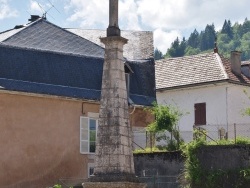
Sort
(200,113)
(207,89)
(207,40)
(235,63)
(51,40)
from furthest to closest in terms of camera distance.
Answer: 1. (207,40)
2. (235,63)
3. (200,113)
4. (207,89)
5. (51,40)

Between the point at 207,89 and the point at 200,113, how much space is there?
143 cm

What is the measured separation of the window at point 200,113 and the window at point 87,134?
31.4 feet

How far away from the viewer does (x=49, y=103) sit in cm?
3406

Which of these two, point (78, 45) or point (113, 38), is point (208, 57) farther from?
point (113, 38)

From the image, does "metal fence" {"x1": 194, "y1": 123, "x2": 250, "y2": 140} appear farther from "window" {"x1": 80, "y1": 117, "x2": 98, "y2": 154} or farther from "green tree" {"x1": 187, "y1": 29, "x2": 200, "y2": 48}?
"green tree" {"x1": 187, "y1": 29, "x2": 200, "y2": 48}

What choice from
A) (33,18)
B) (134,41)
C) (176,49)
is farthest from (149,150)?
(176,49)

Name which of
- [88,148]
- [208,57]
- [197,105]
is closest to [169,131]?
[88,148]

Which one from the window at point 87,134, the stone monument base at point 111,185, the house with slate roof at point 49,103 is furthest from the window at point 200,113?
the stone monument base at point 111,185

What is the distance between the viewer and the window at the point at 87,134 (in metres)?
35.1

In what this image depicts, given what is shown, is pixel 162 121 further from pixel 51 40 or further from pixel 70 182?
pixel 51 40

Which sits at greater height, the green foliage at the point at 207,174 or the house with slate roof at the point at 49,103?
the house with slate roof at the point at 49,103

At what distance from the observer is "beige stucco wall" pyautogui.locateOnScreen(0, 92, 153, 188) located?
3225cm

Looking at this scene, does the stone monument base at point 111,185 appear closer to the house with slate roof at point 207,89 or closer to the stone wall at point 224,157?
the stone wall at point 224,157

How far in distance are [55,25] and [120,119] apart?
17757 millimetres
